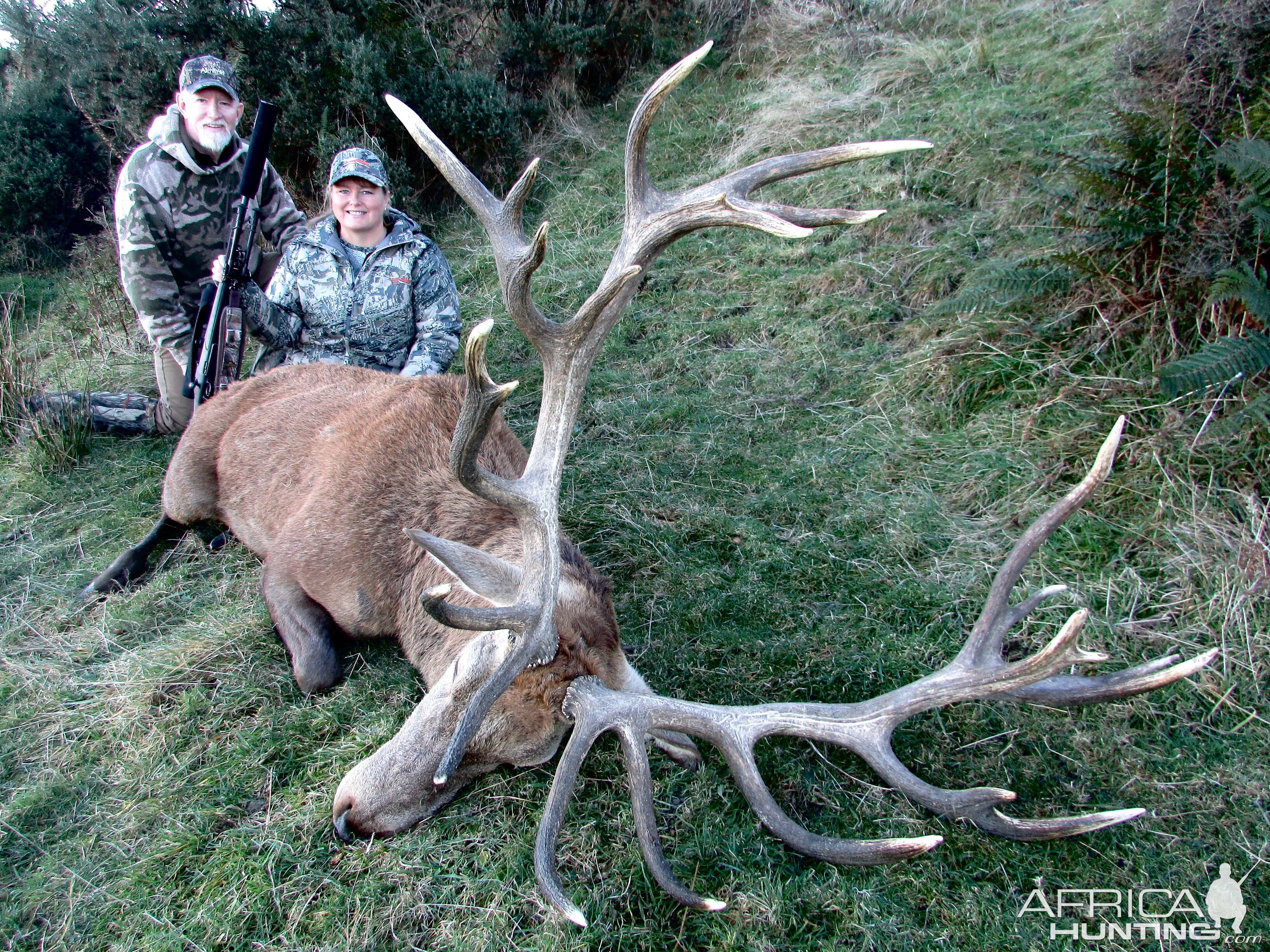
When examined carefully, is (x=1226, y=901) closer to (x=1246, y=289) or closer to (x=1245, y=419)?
(x=1245, y=419)

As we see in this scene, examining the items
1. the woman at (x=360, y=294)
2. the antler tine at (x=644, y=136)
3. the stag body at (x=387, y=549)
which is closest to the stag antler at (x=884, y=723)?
the stag body at (x=387, y=549)

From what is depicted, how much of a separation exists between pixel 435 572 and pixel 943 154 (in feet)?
16.0

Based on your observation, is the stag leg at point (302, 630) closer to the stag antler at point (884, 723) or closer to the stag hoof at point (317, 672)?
the stag hoof at point (317, 672)

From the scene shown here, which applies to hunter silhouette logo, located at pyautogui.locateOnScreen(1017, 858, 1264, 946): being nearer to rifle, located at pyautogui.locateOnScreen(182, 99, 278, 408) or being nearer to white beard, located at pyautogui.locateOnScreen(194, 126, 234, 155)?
rifle, located at pyautogui.locateOnScreen(182, 99, 278, 408)

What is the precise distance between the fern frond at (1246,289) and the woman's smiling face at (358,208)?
4256mm

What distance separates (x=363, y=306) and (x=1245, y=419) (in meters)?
4.42

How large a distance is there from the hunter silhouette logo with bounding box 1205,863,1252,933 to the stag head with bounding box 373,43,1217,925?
545 mm

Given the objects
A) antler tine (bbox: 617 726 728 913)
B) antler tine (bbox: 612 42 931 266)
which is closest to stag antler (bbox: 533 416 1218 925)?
antler tine (bbox: 617 726 728 913)

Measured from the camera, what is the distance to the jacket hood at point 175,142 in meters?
5.26

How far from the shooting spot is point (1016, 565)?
7.57ft

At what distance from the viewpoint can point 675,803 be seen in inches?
106

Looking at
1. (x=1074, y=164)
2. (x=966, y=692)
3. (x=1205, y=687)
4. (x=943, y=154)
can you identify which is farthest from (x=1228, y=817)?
(x=943, y=154)

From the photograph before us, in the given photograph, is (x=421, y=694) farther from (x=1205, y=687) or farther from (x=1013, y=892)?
(x=1205, y=687)

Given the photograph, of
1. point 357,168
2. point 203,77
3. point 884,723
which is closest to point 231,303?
point 357,168
